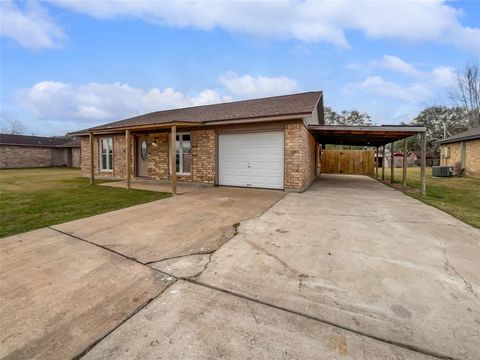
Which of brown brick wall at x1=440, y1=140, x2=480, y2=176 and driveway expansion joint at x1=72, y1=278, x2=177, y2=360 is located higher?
brown brick wall at x1=440, y1=140, x2=480, y2=176

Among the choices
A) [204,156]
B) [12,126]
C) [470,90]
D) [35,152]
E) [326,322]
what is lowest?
[326,322]

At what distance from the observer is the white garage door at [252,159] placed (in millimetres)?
9031

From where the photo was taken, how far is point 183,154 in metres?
11.0

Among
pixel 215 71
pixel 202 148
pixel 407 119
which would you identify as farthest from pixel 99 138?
pixel 407 119

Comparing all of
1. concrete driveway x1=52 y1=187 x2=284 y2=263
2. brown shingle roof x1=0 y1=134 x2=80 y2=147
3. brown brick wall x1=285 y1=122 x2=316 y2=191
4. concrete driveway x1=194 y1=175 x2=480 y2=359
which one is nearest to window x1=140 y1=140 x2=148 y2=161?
concrete driveway x1=52 y1=187 x2=284 y2=263

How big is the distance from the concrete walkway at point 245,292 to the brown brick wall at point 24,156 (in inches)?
1127

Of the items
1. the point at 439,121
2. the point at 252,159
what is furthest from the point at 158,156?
the point at 439,121

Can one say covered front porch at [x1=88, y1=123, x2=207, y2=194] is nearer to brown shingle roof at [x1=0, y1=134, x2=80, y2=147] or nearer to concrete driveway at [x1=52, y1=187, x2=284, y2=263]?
concrete driveway at [x1=52, y1=187, x2=284, y2=263]

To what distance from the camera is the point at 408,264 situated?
3.12 m

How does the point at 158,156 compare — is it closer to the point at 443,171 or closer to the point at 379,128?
the point at 379,128

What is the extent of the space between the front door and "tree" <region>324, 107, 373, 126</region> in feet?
117

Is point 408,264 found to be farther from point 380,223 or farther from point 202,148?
point 202,148

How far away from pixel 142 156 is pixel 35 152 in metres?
22.1

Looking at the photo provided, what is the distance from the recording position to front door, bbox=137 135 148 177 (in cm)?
1246
